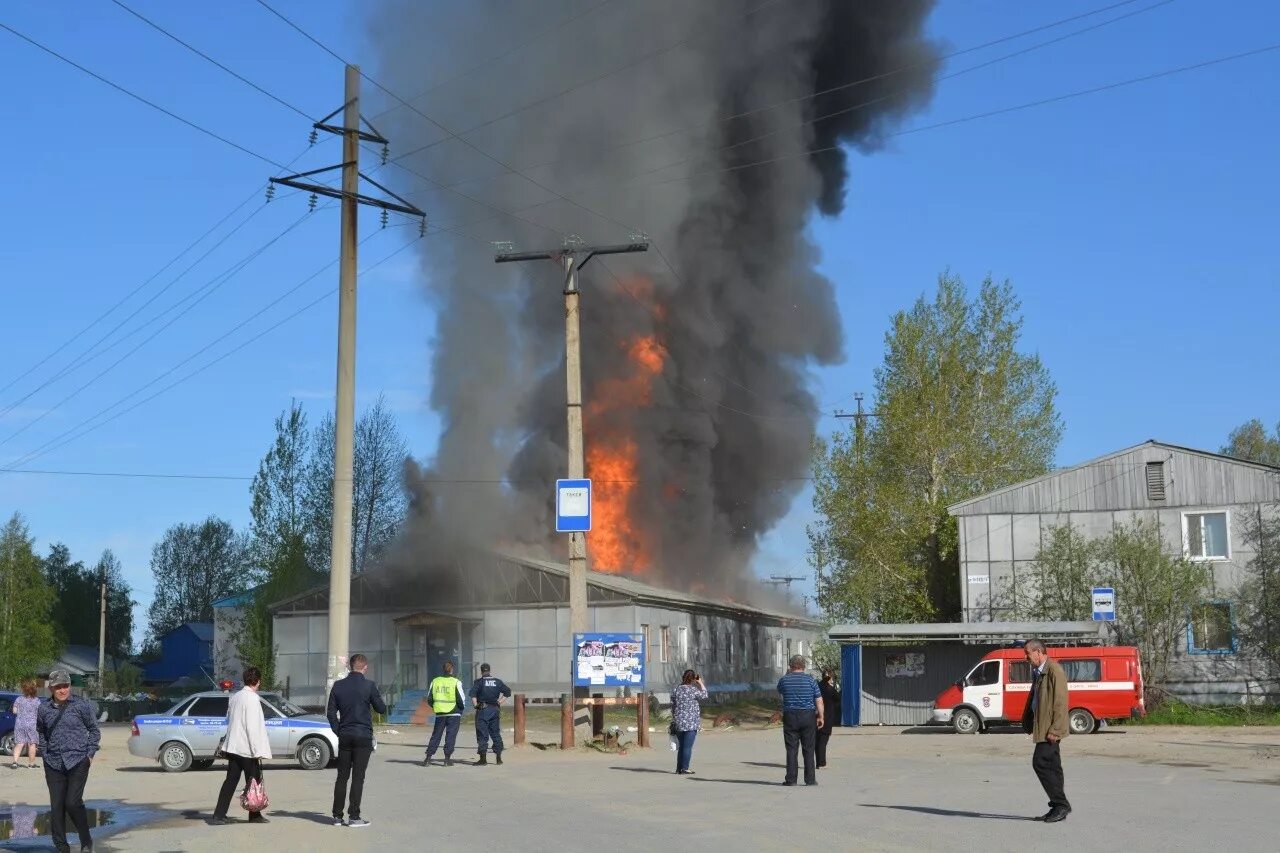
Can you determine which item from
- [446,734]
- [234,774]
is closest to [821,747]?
[446,734]

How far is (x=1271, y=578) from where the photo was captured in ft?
120

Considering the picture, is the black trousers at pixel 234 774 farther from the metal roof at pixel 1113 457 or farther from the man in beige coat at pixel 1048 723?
the metal roof at pixel 1113 457

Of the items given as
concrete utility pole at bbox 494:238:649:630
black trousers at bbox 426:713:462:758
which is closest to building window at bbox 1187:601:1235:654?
concrete utility pole at bbox 494:238:649:630

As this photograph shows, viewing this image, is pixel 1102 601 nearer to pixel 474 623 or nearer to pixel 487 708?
pixel 487 708

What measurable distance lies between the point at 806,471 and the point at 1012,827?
162 feet

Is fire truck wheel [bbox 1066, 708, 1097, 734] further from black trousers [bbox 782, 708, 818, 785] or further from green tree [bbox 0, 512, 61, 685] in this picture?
green tree [bbox 0, 512, 61, 685]

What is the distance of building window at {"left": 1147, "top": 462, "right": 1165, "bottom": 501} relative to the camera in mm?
38250

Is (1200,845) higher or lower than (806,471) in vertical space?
lower

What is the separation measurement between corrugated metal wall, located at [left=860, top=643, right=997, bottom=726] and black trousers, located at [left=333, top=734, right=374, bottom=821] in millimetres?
24910

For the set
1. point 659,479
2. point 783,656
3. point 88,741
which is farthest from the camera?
point 783,656

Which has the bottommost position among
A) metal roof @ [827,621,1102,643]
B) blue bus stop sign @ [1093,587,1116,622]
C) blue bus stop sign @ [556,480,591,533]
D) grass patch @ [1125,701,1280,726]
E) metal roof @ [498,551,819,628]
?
grass patch @ [1125,701,1280,726]

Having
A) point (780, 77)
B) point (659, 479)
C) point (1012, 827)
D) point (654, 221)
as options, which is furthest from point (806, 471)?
point (1012, 827)

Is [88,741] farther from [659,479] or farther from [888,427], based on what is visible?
[659,479]

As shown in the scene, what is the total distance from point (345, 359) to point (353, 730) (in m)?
14.0
